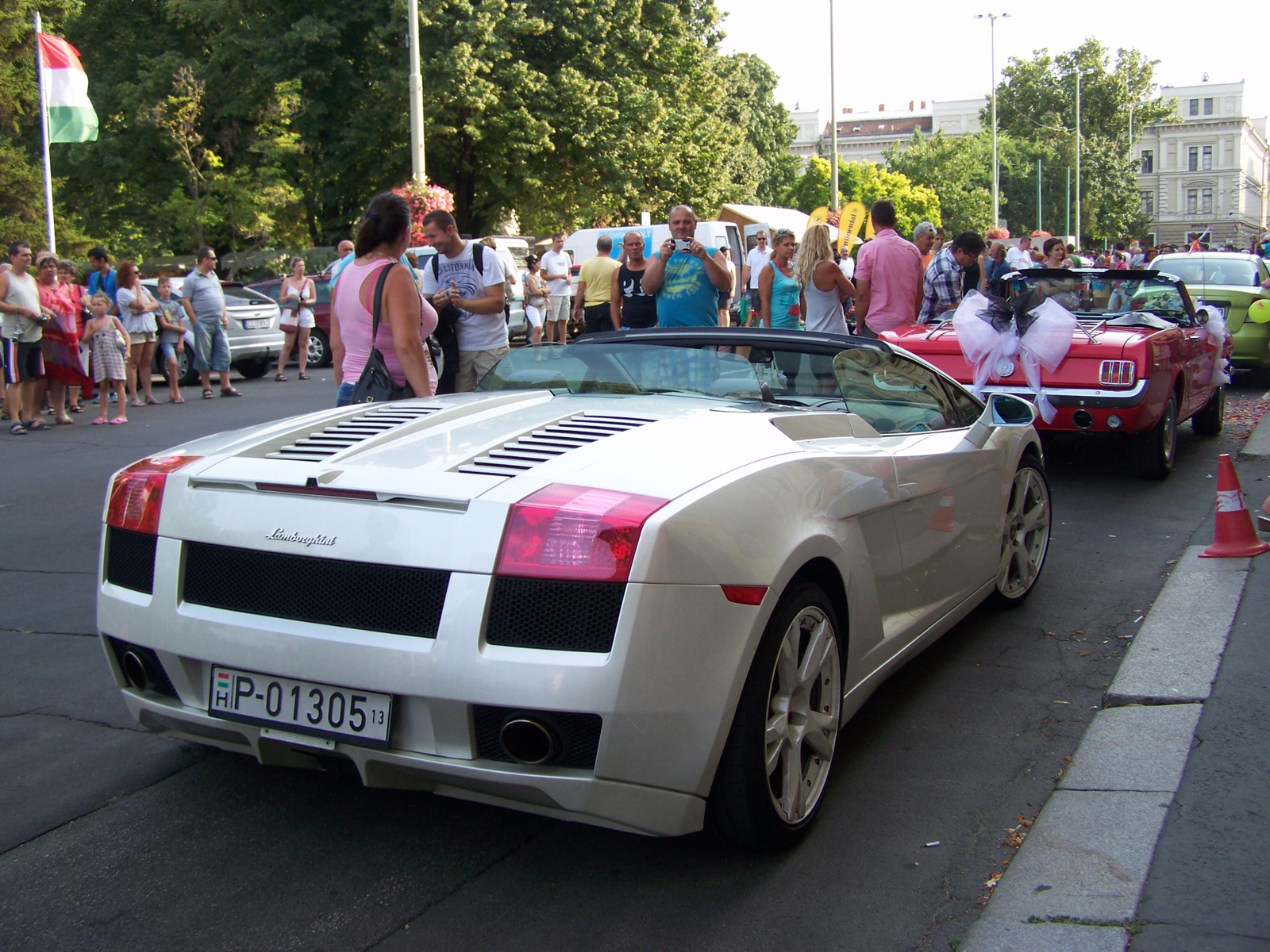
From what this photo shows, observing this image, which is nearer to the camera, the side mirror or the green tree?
the side mirror

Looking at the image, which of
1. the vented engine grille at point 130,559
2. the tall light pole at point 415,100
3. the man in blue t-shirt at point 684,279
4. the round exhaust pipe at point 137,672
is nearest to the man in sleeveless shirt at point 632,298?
the man in blue t-shirt at point 684,279

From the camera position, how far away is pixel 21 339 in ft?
38.4

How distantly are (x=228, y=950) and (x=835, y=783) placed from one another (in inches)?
67.5

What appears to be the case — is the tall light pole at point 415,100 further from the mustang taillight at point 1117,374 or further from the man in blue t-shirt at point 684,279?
the mustang taillight at point 1117,374

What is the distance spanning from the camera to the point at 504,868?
2.93 metres

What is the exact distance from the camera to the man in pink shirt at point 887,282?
896 centimetres

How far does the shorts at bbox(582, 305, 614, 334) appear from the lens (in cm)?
1316

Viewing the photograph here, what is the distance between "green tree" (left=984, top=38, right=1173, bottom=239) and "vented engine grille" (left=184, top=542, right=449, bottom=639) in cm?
9424

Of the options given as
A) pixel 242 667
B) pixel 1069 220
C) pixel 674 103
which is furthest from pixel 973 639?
pixel 1069 220

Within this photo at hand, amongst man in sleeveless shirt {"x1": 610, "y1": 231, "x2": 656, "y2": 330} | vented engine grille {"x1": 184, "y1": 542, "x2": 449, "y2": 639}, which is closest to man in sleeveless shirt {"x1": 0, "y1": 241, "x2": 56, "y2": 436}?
man in sleeveless shirt {"x1": 610, "y1": 231, "x2": 656, "y2": 330}

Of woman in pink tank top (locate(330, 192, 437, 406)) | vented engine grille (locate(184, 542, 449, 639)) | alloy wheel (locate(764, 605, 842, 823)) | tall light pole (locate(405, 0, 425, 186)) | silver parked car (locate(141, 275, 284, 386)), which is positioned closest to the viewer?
vented engine grille (locate(184, 542, 449, 639))

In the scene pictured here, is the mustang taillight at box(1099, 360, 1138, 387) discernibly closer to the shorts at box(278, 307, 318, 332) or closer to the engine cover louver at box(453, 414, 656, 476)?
the engine cover louver at box(453, 414, 656, 476)

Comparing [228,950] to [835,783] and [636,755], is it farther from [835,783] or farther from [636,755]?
[835,783]

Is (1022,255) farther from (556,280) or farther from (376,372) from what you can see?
(376,372)
